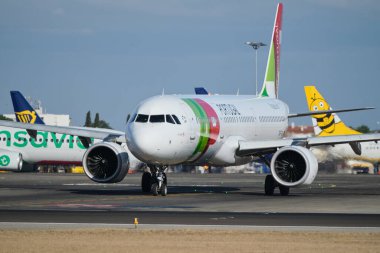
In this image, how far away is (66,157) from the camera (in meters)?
90.2

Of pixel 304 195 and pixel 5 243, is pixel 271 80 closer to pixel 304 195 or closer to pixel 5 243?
pixel 304 195

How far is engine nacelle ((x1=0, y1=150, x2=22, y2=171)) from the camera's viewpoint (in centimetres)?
7812

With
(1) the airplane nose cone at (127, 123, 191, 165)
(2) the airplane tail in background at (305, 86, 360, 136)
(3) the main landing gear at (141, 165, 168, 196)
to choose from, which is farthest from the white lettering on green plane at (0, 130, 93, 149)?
(1) the airplane nose cone at (127, 123, 191, 165)

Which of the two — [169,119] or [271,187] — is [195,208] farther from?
[271,187]

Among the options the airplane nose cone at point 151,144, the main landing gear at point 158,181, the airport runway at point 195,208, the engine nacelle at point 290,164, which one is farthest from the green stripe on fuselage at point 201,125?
the engine nacelle at point 290,164

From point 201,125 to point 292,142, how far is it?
172 inches

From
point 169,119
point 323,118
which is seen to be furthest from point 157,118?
point 323,118

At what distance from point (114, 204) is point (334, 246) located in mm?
15601

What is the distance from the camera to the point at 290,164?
4350 centimetres

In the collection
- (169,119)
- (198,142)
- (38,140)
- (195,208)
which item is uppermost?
(38,140)

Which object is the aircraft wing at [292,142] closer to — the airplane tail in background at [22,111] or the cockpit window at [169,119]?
the cockpit window at [169,119]

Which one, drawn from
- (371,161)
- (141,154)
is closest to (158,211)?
(141,154)

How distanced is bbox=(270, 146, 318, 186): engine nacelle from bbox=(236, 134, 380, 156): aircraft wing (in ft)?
4.69

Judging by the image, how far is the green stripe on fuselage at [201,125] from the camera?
43.4 meters
